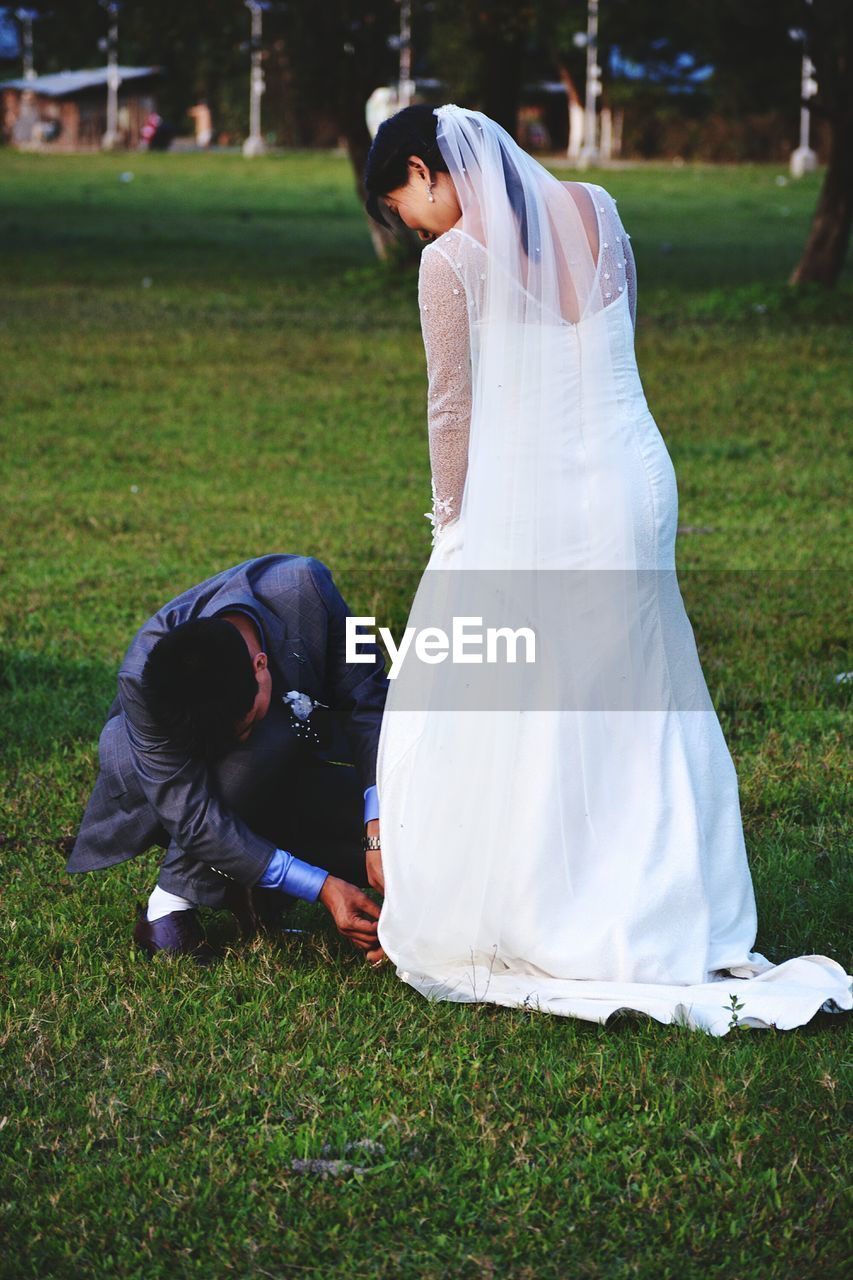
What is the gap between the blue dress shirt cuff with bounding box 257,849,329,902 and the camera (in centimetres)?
393

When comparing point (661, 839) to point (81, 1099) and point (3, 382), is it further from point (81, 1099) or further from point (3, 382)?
point (3, 382)

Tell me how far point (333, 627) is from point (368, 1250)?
5.62 feet

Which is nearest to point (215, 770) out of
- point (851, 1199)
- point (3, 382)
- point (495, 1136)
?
point (495, 1136)

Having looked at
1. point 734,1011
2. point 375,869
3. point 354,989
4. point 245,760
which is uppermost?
point 245,760

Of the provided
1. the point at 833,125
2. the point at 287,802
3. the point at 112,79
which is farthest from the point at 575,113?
the point at 287,802

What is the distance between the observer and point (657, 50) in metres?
41.4

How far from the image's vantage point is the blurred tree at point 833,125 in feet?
51.6

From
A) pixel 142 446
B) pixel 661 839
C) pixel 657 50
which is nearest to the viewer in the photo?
pixel 661 839

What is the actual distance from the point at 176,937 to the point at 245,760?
0.52m

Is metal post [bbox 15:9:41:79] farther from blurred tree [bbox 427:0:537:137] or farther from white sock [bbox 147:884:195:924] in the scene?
white sock [bbox 147:884:195:924]

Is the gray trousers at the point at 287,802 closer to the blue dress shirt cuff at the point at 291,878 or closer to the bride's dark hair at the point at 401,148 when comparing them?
the blue dress shirt cuff at the point at 291,878

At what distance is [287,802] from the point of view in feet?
14.0

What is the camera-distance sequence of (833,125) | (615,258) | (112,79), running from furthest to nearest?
(112,79), (833,125), (615,258)

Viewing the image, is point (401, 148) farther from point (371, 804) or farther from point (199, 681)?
point (371, 804)
